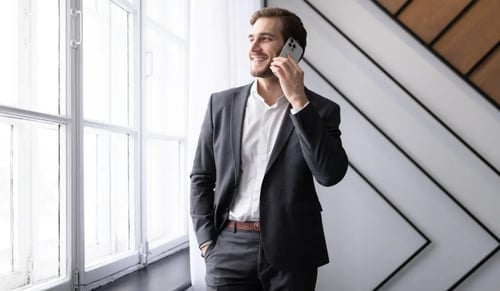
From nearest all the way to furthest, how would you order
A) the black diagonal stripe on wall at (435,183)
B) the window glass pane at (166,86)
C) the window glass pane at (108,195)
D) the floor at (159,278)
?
the floor at (159,278), the window glass pane at (108,195), the window glass pane at (166,86), the black diagonal stripe on wall at (435,183)

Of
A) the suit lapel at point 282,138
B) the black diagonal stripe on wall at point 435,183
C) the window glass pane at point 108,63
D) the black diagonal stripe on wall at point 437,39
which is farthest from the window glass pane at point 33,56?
the black diagonal stripe on wall at point 437,39

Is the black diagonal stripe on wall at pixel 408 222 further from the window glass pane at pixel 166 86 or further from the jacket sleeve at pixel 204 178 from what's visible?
the jacket sleeve at pixel 204 178

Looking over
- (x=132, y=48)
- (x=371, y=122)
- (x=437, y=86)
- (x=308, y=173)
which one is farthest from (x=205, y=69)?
(x=437, y=86)

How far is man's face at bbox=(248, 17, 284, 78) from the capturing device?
126cm

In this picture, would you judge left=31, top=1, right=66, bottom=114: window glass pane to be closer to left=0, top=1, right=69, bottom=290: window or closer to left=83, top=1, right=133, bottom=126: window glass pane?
left=0, top=1, right=69, bottom=290: window

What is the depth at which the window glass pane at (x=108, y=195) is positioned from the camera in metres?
1.86

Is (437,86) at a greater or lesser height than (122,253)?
greater

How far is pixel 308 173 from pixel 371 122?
147 centimetres

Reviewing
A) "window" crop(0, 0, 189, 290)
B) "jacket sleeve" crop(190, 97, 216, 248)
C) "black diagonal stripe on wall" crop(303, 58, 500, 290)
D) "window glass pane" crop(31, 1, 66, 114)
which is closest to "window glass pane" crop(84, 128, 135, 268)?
"window" crop(0, 0, 189, 290)

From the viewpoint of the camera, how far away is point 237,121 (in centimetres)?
127

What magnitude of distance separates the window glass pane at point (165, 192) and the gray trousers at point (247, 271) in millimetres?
1172

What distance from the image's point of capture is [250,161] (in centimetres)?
125

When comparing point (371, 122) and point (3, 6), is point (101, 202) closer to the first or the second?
point (3, 6)

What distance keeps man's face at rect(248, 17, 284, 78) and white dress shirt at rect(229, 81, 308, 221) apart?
81 millimetres
